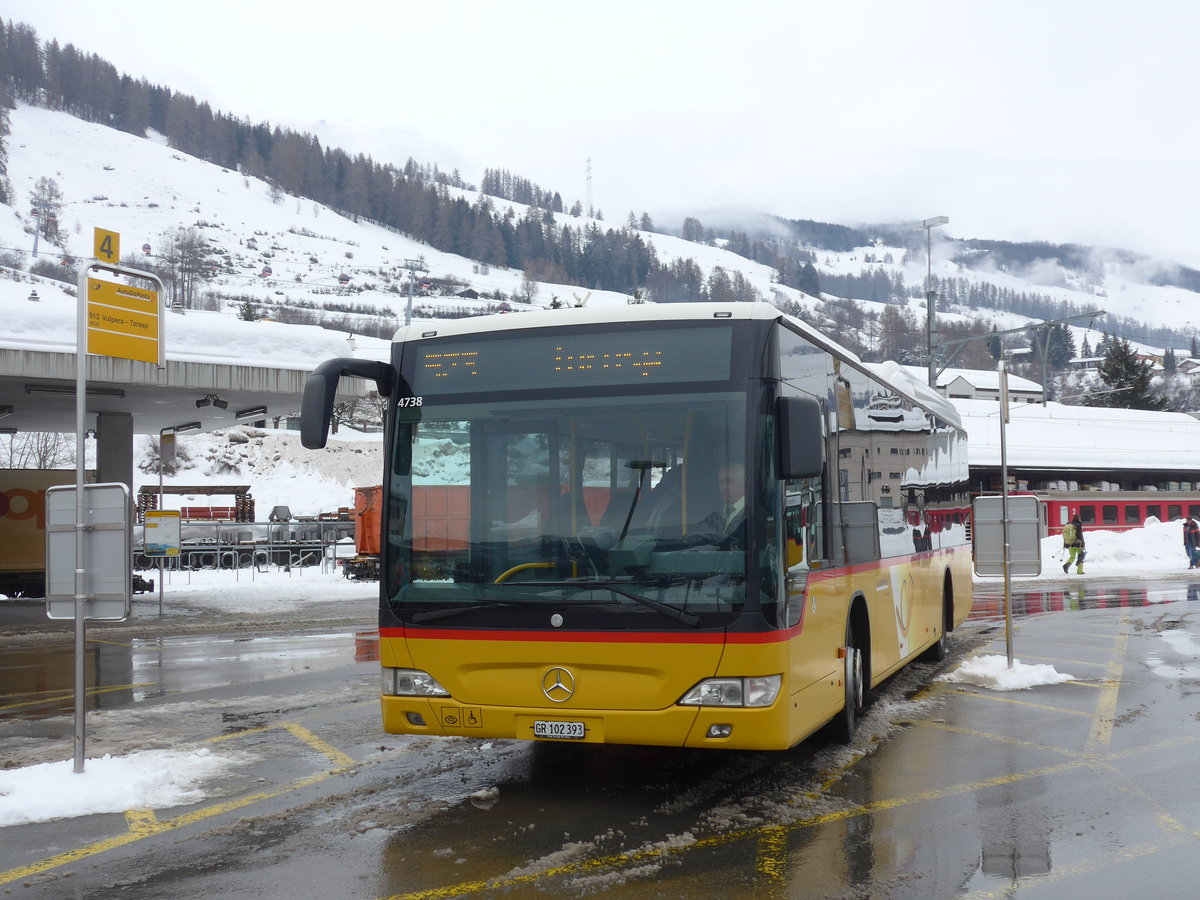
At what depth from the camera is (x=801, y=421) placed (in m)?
6.74

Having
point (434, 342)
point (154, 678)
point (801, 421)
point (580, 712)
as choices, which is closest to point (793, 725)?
point (580, 712)

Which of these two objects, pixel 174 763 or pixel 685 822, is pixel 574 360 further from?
pixel 174 763

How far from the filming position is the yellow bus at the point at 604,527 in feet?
22.0

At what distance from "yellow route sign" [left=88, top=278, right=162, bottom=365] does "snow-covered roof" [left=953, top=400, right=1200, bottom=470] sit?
43116 mm

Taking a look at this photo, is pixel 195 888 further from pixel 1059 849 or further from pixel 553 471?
pixel 1059 849

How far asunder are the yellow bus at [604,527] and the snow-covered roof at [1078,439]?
150 ft

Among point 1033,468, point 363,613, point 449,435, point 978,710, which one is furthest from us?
point 1033,468

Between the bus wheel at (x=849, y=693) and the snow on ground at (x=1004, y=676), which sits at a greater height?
the bus wheel at (x=849, y=693)

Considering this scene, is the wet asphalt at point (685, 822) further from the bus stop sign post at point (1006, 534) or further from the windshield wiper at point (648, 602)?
the bus stop sign post at point (1006, 534)

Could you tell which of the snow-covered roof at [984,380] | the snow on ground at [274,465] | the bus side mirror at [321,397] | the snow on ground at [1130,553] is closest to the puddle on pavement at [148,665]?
the bus side mirror at [321,397]

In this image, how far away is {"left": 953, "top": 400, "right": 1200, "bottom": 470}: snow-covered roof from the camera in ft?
178

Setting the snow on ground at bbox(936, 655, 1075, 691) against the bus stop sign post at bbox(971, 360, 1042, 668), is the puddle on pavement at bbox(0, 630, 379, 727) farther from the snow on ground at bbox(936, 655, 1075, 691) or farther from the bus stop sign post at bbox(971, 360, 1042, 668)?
the bus stop sign post at bbox(971, 360, 1042, 668)

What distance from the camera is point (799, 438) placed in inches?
265

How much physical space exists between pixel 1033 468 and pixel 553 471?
48.9m
